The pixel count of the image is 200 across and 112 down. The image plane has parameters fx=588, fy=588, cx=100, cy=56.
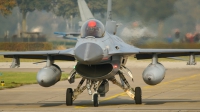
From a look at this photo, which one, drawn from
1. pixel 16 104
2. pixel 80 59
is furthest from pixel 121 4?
pixel 80 59

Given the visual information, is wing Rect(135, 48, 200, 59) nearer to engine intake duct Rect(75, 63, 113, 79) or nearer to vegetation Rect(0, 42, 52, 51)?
engine intake duct Rect(75, 63, 113, 79)

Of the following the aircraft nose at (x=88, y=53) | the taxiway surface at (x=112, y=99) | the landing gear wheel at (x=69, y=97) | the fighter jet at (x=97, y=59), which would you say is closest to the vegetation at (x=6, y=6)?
the taxiway surface at (x=112, y=99)

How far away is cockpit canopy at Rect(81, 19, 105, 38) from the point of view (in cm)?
1709

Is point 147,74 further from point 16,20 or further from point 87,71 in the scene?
point 16,20

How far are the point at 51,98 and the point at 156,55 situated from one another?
517 centimetres

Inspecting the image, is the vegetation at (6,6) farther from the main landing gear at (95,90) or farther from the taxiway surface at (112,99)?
the main landing gear at (95,90)

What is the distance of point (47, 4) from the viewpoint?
178 feet

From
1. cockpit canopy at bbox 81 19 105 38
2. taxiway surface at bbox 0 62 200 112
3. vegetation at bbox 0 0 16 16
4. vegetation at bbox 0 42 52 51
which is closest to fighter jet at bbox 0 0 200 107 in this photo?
cockpit canopy at bbox 81 19 105 38

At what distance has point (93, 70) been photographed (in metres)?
17.6

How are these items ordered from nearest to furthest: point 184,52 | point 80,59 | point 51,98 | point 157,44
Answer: point 80,59, point 184,52, point 51,98, point 157,44

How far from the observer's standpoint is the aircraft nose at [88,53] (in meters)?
16.0

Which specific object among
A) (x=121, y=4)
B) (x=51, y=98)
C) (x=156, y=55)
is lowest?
(x=51, y=98)

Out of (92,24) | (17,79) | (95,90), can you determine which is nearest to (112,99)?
(95,90)

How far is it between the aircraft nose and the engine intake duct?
1106mm
